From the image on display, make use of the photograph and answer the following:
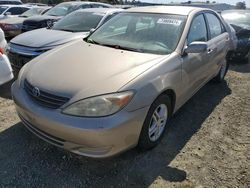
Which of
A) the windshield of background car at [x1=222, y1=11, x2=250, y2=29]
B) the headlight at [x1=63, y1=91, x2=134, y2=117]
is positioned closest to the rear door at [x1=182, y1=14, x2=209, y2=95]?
the headlight at [x1=63, y1=91, x2=134, y2=117]

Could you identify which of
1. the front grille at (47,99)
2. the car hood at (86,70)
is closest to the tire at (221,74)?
the car hood at (86,70)

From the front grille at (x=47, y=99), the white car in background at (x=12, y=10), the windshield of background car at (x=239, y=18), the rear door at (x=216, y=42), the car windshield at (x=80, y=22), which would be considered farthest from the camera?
the white car in background at (x=12, y=10)

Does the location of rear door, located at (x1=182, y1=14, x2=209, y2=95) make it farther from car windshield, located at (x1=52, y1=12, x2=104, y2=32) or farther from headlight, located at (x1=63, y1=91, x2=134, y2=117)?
car windshield, located at (x1=52, y1=12, x2=104, y2=32)

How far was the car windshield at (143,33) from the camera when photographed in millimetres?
3627

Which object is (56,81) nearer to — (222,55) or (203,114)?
(203,114)

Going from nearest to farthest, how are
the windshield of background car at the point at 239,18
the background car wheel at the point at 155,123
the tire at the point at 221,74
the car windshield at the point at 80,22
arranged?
the background car wheel at the point at 155,123 < the tire at the point at 221,74 < the car windshield at the point at 80,22 < the windshield of background car at the point at 239,18

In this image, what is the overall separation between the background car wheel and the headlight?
469mm

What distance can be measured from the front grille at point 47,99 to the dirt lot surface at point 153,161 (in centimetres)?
60

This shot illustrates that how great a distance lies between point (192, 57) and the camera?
3.83 m

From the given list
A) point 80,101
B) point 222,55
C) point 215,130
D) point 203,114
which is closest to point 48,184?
point 80,101

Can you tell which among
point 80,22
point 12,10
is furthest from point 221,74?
point 12,10

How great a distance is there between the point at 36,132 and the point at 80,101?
71 centimetres

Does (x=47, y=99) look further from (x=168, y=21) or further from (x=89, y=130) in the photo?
(x=168, y=21)

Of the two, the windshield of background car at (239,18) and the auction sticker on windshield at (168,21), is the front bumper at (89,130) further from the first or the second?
the windshield of background car at (239,18)
